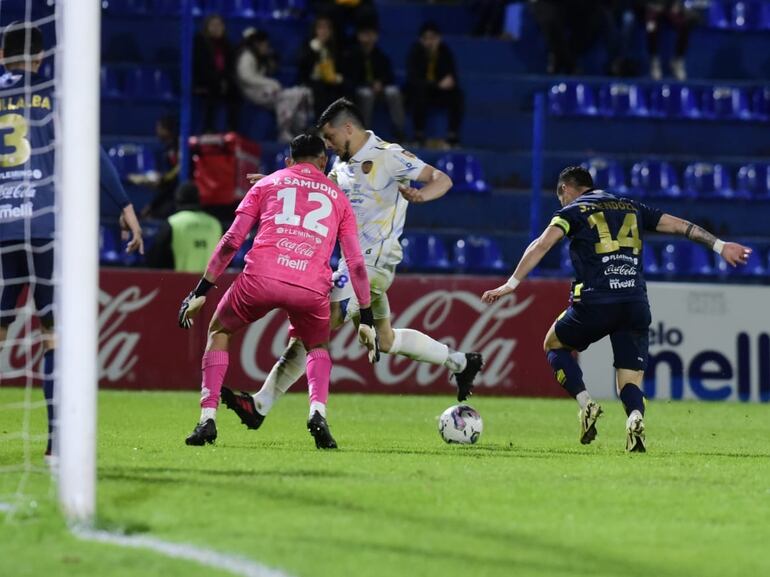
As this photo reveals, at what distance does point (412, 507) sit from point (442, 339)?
31.2 ft

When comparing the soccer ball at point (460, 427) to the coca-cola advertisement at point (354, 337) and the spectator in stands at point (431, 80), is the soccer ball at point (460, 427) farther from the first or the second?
the spectator in stands at point (431, 80)

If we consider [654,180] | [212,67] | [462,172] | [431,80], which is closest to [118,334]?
[212,67]

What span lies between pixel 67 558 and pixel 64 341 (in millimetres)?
1098

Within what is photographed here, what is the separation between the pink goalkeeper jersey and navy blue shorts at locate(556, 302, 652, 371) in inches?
74.1

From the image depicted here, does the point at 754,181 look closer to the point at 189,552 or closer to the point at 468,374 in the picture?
the point at 468,374

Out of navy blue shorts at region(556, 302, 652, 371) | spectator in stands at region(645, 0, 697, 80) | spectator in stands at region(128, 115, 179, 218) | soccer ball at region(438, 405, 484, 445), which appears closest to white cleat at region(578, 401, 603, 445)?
navy blue shorts at region(556, 302, 652, 371)

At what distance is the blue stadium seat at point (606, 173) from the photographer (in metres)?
20.2

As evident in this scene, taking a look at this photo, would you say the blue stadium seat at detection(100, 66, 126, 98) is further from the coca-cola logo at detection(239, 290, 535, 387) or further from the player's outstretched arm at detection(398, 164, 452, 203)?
the player's outstretched arm at detection(398, 164, 452, 203)

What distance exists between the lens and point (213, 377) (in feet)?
30.8

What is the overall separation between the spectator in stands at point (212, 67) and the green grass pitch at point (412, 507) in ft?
29.4

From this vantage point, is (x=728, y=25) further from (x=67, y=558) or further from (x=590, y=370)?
(x=67, y=558)

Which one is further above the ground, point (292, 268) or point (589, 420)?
point (292, 268)

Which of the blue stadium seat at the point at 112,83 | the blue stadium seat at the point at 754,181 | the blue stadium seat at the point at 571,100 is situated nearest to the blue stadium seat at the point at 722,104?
the blue stadium seat at the point at 754,181

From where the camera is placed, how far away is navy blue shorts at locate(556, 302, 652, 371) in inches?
397
